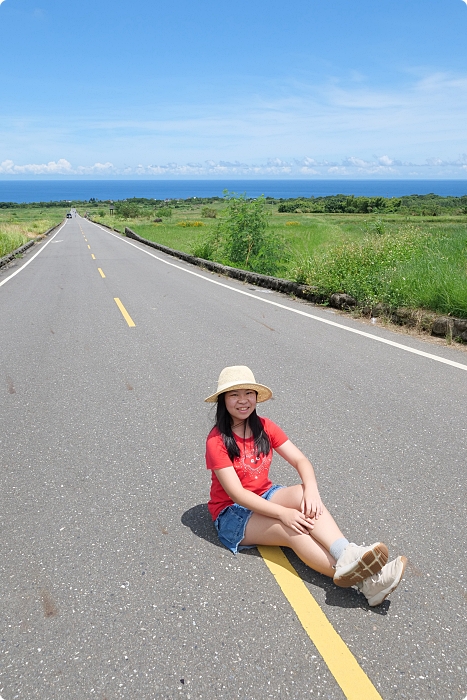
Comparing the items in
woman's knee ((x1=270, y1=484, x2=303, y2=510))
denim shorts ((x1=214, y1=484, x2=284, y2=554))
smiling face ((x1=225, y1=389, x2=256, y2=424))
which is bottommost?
denim shorts ((x1=214, y1=484, x2=284, y2=554))

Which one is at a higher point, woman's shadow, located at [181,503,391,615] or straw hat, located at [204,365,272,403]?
straw hat, located at [204,365,272,403]

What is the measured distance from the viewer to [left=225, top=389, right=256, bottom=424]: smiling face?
298 cm

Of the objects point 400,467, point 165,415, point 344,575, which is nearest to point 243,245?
point 165,415

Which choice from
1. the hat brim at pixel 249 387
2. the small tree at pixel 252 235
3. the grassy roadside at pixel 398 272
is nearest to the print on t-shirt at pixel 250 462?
the hat brim at pixel 249 387

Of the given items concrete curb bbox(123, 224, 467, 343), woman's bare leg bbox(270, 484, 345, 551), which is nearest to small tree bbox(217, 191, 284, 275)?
concrete curb bbox(123, 224, 467, 343)

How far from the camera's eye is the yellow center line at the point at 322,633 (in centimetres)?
204

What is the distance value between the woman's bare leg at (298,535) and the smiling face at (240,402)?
19.5 inches

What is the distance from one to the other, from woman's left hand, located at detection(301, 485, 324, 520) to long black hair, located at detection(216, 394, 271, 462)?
14.5 inches

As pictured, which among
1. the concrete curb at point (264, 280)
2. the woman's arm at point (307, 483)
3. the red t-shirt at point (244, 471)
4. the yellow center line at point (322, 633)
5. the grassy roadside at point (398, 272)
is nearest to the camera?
the yellow center line at point (322, 633)

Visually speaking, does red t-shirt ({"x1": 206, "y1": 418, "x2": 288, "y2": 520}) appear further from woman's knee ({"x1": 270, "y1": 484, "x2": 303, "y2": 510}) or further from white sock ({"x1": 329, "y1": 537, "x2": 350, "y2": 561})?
white sock ({"x1": 329, "y1": 537, "x2": 350, "y2": 561})

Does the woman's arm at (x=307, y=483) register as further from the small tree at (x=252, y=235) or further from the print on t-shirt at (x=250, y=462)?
the small tree at (x=252, y=235)

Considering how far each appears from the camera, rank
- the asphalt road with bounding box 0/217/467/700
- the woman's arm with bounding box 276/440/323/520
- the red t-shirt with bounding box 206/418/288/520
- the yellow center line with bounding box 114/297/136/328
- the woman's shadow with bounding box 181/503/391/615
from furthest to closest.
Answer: the yellow center line with bounding box 114/297/136/328 < the red t-shirt with bounding box 206/418/288/520 < the woman's arm with bounding box 276/440/323/520 < the woman's shadow with bounding box 181/503/391/615 < the asphalt road with bounding box 0/217/467/700

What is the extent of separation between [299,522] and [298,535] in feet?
0.22

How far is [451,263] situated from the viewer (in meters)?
9.05
